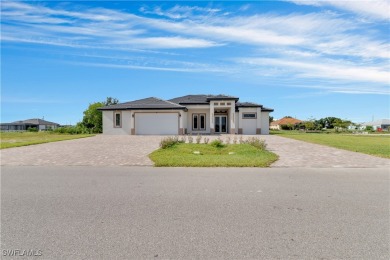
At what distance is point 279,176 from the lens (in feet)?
24.1

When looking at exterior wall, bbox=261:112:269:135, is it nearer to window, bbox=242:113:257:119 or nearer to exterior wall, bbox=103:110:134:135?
window, bbox=242:113:257:119

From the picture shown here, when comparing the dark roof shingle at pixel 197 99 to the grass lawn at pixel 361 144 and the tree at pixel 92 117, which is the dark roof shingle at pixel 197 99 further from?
the tree at pixel 92 117

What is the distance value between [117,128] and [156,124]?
5056 mm

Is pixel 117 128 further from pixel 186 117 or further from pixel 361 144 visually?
pixel 361 144

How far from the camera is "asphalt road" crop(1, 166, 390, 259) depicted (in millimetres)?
3100

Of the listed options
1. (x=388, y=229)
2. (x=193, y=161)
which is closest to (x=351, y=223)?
(x=388, y=229)

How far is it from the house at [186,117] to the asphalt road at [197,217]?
2260 cm

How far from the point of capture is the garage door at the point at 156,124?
29.6 m

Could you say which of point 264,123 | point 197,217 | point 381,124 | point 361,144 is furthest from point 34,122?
point 381,124

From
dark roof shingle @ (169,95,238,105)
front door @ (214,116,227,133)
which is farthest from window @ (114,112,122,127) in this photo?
front door @ (214,116,227,133)

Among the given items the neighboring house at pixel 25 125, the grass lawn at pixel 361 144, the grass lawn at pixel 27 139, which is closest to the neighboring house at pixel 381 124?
the grass lawn at pixel 361 144

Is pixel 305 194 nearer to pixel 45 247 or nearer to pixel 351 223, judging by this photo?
pixel 351 223

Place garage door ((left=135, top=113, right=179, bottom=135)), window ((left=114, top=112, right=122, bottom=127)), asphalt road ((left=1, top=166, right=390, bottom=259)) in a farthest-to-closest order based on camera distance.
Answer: window ((left=114, top=112, right=122, bottom=127)) → garage door ((left=135, top=113, right=179, bottom=135)) → asphalt road ((left=1, top=166, right=390, bottom=259))

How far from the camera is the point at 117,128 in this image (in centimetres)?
3072
